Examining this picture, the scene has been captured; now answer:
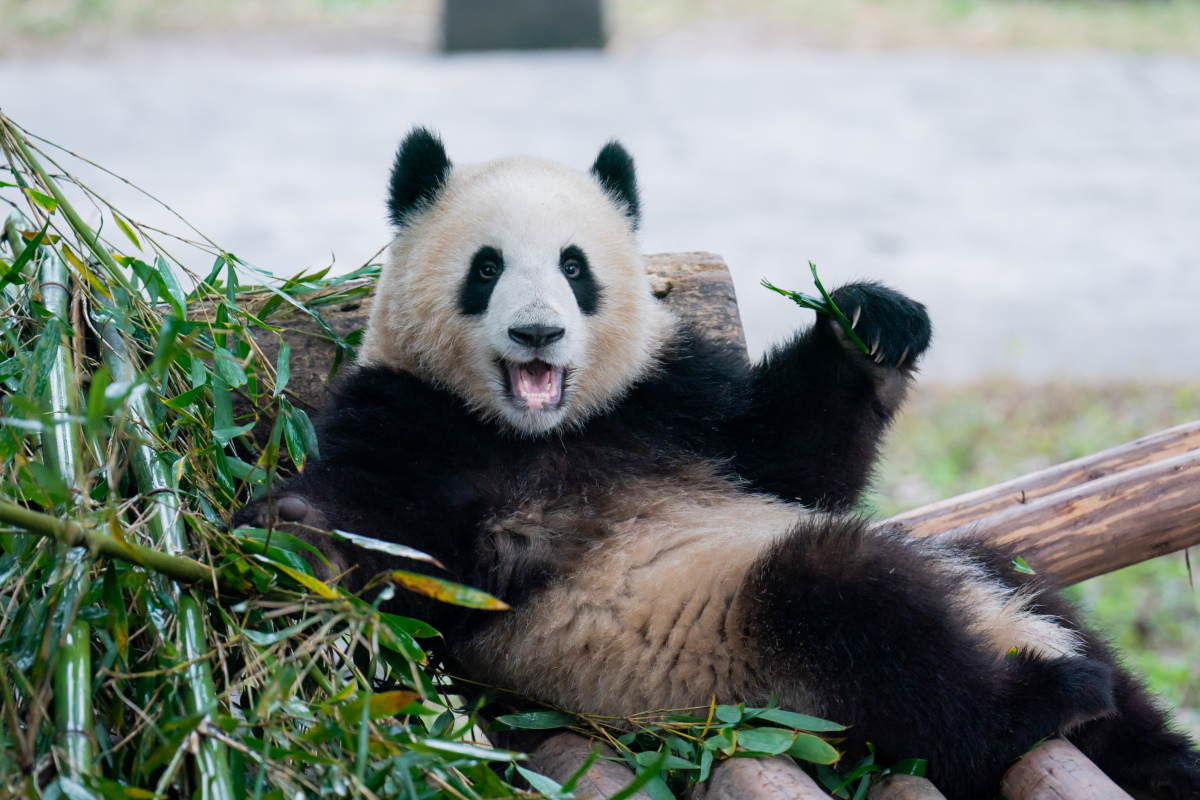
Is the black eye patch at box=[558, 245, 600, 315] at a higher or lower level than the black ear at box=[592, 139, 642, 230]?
lower

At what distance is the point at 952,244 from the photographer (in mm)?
8164

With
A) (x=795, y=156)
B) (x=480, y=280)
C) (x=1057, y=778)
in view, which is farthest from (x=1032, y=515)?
(x=795, y=156)

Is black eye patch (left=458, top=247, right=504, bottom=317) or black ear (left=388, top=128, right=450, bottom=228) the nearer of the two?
black eye patch (left=458, top=247, right=504, bottom=317)

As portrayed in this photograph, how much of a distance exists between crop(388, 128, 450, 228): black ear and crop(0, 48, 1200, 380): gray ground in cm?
409

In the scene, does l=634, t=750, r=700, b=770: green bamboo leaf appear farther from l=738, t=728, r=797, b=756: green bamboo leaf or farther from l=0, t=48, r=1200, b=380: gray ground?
l=0, t=48, r=1200, b=380: gray ground

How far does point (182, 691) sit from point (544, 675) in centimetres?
74

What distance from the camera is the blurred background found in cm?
627

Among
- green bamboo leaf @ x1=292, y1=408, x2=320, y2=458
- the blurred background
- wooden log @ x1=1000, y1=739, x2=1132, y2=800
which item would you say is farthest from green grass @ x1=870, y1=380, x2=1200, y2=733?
green bamboo leaf @ x1=292, y1=408, x2=320, y2=458

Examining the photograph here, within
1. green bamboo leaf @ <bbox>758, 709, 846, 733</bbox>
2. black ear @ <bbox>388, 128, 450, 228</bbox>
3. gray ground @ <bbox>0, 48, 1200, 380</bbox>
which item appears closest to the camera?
green bamboo leaf @ <bbox>758, 709, 846, 733</bbox>

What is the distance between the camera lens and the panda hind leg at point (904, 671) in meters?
1.99

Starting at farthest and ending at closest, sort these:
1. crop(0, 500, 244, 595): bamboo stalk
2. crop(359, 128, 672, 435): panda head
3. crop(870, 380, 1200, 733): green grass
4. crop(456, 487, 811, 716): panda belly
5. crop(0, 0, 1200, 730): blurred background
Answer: crop(0, 0, 1200, 730): blurred background
crop(870, 380, 1200, 733): green grass
crop(359, 128, 672, 435): panda head
crop(456, 487, 811, 716): panda belly
crop(0, 500, 244, 595): bamboo stalk

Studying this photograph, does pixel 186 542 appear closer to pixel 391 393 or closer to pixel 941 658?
pixel 391 393

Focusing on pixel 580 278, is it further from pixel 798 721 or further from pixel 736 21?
pixel 736 21

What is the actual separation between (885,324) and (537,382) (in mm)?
823
